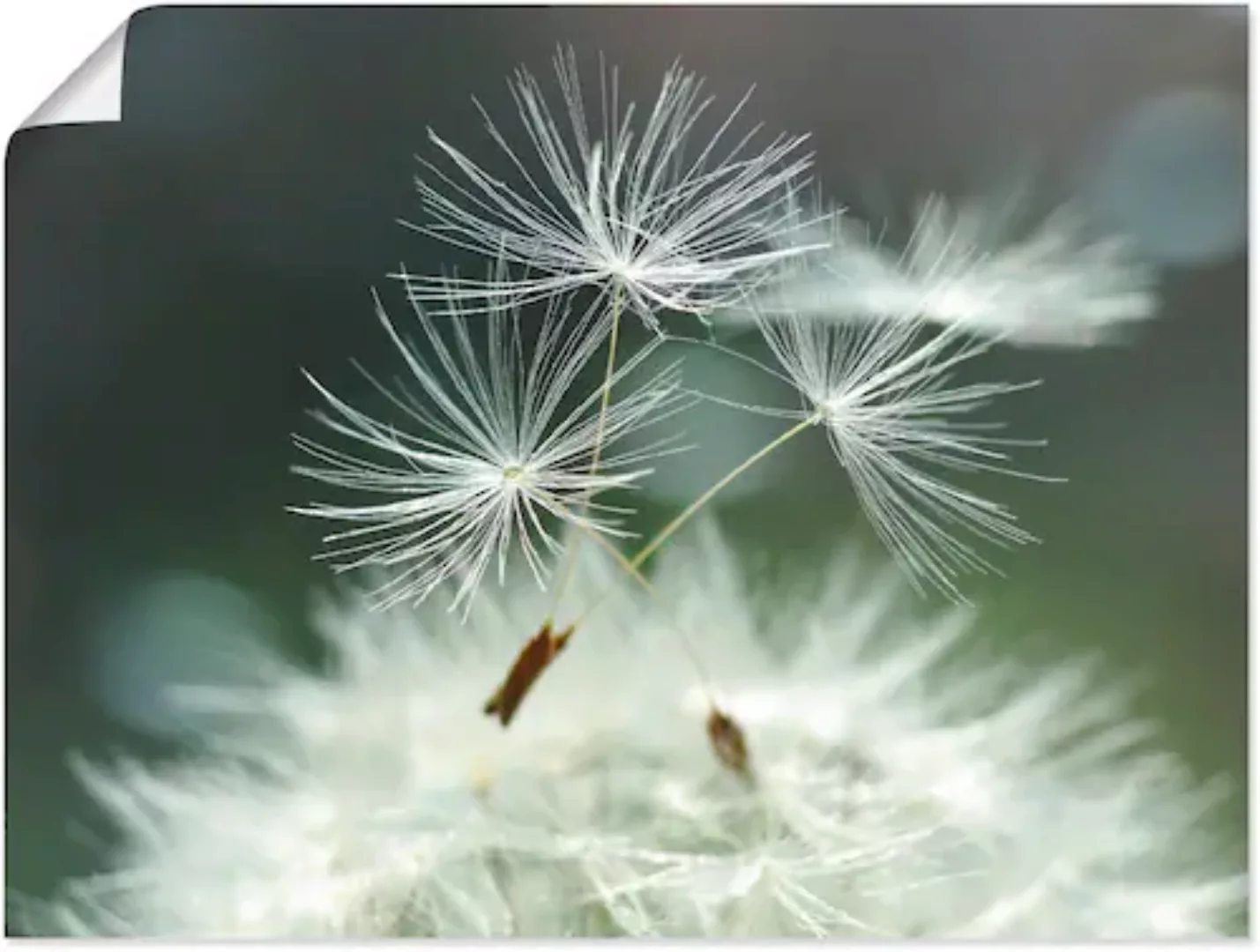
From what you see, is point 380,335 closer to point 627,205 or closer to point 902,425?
point 627,205

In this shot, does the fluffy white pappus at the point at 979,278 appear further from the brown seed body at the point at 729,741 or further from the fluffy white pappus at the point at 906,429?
the brown seed body at the point at 729,741

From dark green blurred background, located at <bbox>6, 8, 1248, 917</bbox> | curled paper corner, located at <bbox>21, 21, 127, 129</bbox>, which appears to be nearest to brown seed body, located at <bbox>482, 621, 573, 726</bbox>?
dark green blurred background, located at <bbox>6, 8, 1248, 917</bbox>

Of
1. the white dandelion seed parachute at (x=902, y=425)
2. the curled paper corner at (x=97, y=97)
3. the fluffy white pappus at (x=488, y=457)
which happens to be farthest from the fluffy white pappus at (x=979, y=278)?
→ the curled paper corner at (x=97, y=97)

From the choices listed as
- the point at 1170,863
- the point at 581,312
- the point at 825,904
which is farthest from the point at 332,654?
the point at 1170,863

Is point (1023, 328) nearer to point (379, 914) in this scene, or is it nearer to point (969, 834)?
point (969, 834)

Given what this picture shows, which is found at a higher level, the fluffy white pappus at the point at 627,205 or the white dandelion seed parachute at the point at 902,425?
the fluffy white pappus at the point at 627,205

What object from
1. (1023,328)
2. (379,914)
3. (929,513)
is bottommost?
(379,914)
